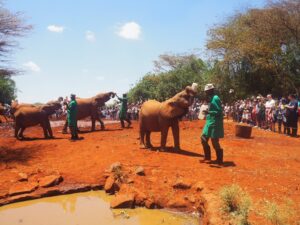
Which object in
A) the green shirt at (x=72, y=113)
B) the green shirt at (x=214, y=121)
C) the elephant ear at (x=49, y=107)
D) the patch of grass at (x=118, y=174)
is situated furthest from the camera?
the elephant ear at (x=49, y=107)

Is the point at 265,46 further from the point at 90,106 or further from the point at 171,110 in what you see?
the point at 171,110

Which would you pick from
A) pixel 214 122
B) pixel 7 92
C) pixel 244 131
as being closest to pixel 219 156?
pixel 214 122

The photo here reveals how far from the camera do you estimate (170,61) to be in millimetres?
48844

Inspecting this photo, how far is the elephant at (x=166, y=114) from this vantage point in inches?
432

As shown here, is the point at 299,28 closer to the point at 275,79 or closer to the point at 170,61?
the point at 275,79

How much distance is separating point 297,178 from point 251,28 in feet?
73.1

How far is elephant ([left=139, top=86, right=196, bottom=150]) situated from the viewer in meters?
11.0

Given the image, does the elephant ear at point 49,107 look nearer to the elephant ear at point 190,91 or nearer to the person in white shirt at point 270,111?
the elephant ear at point 190,91

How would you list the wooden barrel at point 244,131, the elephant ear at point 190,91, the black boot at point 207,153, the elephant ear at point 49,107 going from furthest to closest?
the elephant ear at point 49,107 → the wooden barrel at point 244,131 → the elephant ear at point 190,91 → the black boot at point 207,153

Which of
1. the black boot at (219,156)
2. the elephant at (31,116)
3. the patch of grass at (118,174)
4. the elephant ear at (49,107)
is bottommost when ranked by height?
the patch of grass at (118,174)

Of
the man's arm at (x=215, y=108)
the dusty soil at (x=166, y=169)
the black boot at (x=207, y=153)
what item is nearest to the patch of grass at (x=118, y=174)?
the dusty soil at (x=166, y=169)

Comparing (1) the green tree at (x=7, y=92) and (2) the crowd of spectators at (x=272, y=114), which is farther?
(1) the green tree at (x=7, y=92)

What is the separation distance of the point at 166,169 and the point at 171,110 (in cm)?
226

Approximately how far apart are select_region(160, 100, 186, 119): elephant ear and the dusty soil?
3.52 ft
